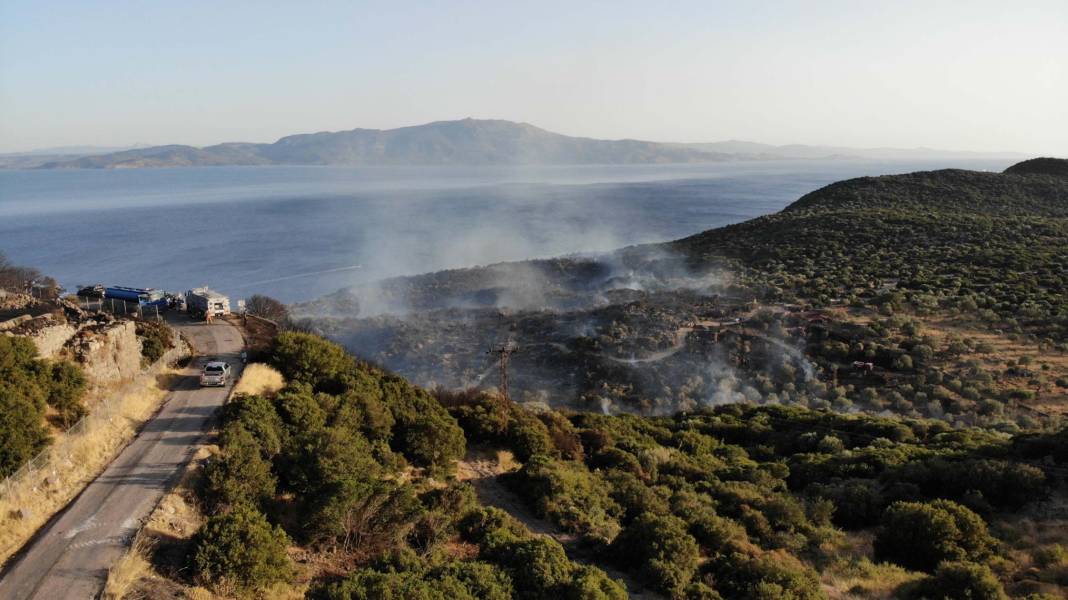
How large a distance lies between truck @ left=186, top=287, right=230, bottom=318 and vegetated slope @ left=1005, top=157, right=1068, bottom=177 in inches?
3741

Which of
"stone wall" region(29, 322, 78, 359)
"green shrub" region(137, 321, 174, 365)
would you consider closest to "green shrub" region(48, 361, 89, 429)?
"stone wall" region(29, 322, 78, 359)

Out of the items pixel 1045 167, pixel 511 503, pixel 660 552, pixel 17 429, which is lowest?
pixel 511 503

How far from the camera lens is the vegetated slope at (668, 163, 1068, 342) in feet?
125

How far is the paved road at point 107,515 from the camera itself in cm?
909

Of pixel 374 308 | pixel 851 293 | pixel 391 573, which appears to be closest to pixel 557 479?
pixel 391 573

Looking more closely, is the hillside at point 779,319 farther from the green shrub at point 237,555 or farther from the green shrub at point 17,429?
the green shrub at point 237,555

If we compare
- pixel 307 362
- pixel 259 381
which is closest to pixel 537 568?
pixel 259 381

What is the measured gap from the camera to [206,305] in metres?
26.9

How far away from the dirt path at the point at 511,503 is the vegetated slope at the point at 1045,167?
305 feet

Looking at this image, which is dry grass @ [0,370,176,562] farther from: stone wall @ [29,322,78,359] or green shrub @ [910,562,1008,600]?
green shrub @ [910,562,1008,600]

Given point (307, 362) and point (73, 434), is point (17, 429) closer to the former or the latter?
point (73, 434)

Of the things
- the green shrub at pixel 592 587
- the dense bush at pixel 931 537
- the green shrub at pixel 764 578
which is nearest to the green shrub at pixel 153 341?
the green shrub at pixel 592 587

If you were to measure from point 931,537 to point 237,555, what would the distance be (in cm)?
1285

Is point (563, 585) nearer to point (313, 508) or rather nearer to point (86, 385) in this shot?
point (313, 508)
